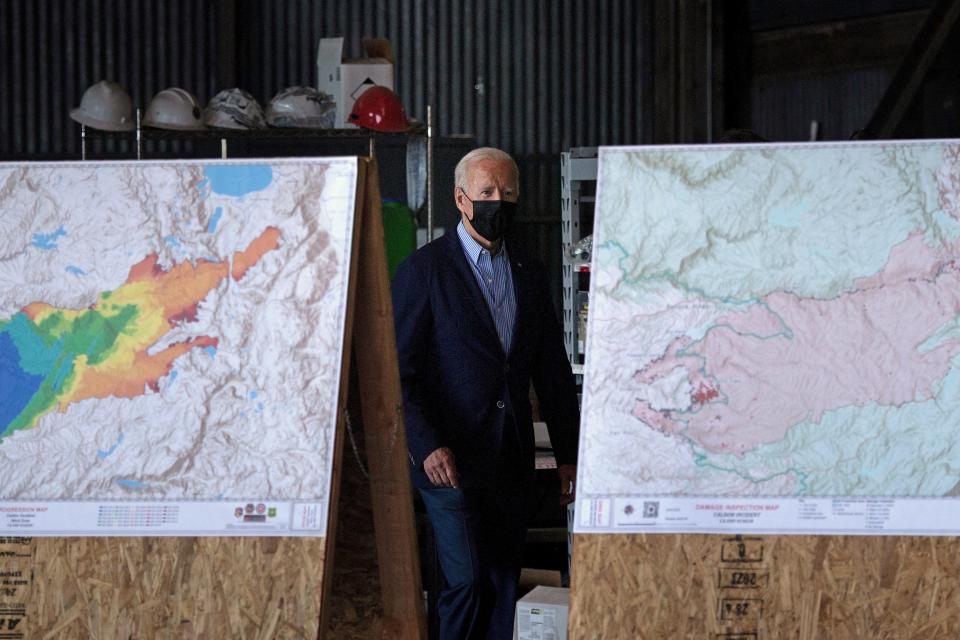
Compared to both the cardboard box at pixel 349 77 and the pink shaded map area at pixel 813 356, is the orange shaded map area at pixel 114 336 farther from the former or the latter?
the cardboard box at pixel 349 77

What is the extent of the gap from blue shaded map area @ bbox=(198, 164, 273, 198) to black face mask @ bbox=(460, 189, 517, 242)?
0.83m

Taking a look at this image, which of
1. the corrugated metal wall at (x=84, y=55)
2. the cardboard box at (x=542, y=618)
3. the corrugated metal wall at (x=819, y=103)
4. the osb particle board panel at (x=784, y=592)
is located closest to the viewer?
the osb particle board panel at (x=784, y=592)

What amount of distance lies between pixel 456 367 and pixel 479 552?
19.2 inches

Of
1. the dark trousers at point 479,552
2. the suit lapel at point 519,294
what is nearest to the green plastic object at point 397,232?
the suit lapel at point 519,294

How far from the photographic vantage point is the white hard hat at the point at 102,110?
627 centimetres

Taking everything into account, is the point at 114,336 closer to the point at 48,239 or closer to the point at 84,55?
the point at 48,239

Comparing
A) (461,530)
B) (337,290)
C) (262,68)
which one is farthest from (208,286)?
(262,68)

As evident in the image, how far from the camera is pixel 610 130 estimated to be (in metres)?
7.93

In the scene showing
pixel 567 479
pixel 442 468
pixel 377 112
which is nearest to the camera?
pixel 442 468

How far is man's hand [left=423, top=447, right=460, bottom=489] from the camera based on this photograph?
2.91 metres

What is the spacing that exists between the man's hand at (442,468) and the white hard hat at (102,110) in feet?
13.5

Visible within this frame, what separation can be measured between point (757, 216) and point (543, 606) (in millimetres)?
1663

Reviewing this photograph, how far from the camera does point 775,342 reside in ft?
7.32

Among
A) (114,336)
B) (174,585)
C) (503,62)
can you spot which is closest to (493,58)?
(503,62)
